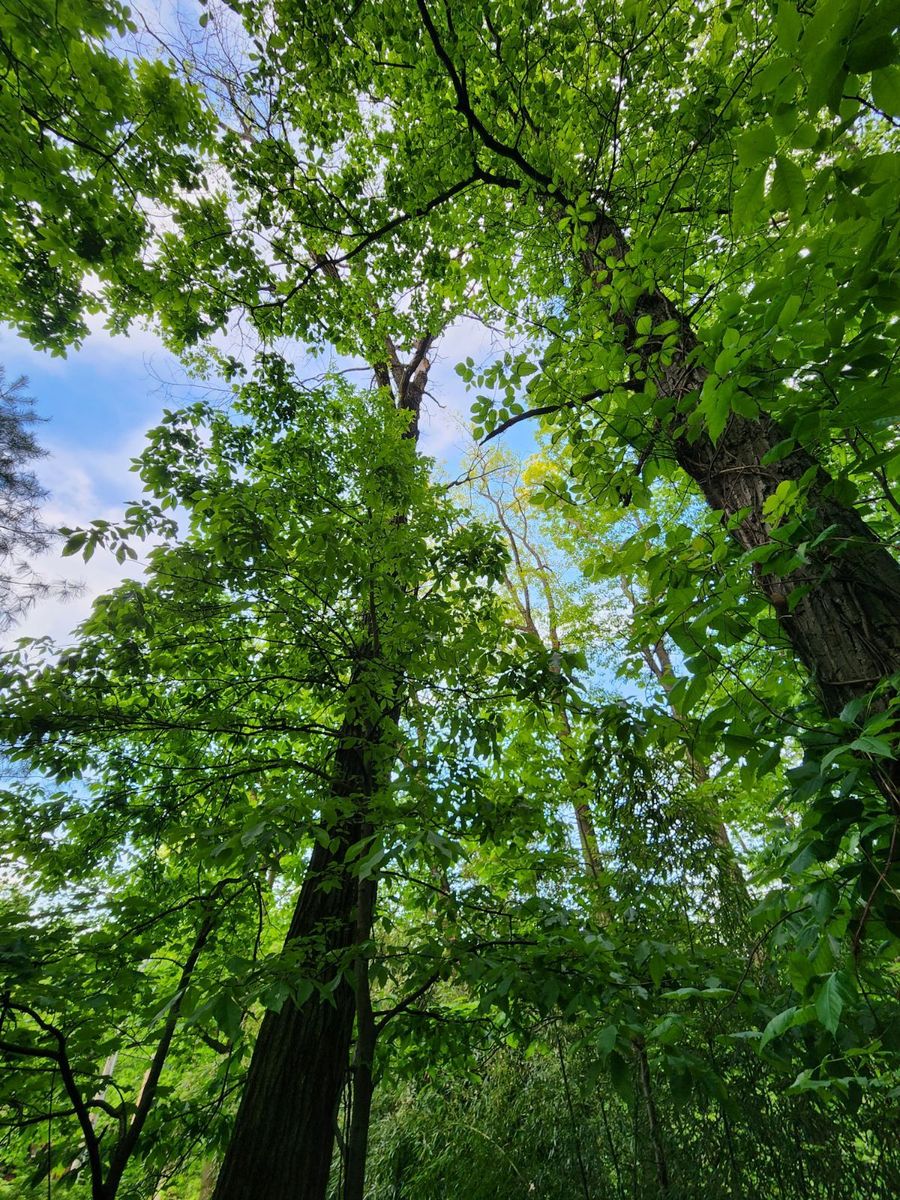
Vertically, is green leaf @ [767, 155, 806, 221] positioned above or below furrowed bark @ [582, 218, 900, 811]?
above

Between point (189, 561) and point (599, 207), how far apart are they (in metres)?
3.02

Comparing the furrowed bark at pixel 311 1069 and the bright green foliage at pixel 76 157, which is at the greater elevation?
the bright green foliage at pixel 76 157

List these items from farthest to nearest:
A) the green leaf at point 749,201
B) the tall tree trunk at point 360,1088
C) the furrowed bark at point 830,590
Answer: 1. the tall tree trunk at point 360,1088
2. the furrowed bark at point 830,590
3. the green leaf at point 749,201

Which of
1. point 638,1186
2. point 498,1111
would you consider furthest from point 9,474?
point 638,1186

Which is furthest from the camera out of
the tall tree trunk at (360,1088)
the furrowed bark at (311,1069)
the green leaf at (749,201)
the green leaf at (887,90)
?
the furrowed bark at (311,1069)

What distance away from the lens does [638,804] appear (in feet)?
10.4

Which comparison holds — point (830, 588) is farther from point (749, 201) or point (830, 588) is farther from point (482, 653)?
point (482, 653)

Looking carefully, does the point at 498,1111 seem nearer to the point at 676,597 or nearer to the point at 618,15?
the point at 676,597

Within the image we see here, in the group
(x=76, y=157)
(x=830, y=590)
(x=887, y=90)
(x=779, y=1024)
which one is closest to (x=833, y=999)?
(x=779, y=1024)

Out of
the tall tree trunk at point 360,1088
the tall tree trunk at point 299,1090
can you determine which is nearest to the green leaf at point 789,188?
the tall tree trunk at point 299,1090

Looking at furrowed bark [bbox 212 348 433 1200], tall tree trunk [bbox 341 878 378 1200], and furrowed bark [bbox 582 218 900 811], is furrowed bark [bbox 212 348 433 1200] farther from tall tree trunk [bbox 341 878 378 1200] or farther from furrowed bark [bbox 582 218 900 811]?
furrowed bark [bbox 582 218 900 811]

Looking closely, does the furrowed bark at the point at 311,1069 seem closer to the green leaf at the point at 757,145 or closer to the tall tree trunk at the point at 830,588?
the tall tree trunk at the point at 830,588

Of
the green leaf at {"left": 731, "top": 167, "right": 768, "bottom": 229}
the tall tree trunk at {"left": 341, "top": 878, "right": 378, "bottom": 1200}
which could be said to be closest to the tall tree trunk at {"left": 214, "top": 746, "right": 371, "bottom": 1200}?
the tall tree trunk at {"left": 341, "top": 878, "right": 378, "bottom": 1200}

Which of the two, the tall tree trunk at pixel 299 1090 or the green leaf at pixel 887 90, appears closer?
the green leaf at pixel 887 90
